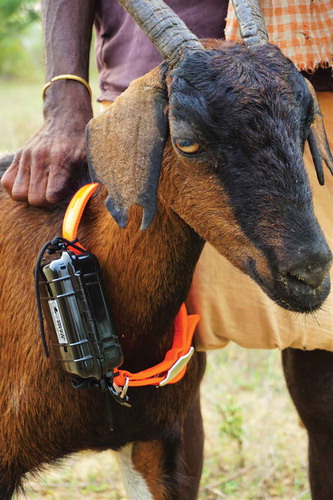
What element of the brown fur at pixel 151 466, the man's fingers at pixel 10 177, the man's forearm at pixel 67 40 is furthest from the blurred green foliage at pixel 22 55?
the brown fur at pixel 151 466

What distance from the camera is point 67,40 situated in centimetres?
336

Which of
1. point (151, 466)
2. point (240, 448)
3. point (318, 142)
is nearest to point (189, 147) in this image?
point (318, 142)

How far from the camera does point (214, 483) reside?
4891mm

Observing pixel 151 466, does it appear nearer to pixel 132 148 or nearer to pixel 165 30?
pixel 132 148

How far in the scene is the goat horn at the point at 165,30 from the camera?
2486 millimetres

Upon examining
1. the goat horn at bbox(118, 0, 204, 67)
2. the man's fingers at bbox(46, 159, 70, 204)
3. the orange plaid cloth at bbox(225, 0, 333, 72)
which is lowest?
the man's fingers at bbox(46, 159, 70, 204)

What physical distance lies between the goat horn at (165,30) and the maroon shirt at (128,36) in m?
0.72

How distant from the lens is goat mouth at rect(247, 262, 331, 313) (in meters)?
2.36

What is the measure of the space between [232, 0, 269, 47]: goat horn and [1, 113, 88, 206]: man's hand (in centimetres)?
85

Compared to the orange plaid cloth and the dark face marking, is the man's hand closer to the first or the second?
the dark face marking

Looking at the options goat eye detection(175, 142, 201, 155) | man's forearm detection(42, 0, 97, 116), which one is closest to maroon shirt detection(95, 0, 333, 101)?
man's forearm detection(42, 0, 97, 116)

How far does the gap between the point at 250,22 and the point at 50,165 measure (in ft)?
3.17

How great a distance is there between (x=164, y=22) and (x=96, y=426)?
5.06 ft


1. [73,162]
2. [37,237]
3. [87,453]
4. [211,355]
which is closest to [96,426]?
[87,453]
